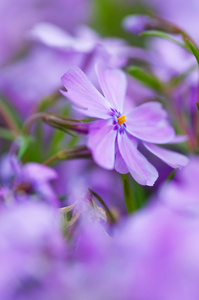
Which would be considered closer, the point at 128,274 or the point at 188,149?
the point at 128,274


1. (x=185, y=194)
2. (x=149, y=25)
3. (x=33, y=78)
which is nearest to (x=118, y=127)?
(x=185, y=194)

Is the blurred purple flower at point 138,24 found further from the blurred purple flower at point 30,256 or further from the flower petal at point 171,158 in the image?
the blurred purple flower at point 30,256

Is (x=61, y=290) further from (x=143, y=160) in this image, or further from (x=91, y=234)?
(x=143, y=160)

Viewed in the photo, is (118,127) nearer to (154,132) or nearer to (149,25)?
(154,132)

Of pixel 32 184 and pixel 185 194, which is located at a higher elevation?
pixel 185 194

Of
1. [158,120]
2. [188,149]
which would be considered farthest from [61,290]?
[188,149]

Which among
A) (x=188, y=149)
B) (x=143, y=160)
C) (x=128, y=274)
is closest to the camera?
(x=128, y=274)

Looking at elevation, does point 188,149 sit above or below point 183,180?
below

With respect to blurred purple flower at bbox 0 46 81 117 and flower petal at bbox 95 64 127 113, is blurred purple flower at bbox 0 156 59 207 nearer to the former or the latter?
flower petal at bbox 95 64 127 113
